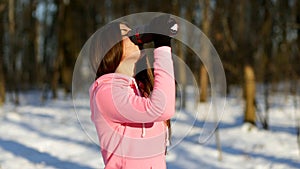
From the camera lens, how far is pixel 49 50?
28906 millimetres

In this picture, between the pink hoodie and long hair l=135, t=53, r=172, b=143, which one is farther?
long hair l=135, t=53, r=172, b=143

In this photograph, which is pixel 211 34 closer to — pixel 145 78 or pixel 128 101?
pixel 145 78

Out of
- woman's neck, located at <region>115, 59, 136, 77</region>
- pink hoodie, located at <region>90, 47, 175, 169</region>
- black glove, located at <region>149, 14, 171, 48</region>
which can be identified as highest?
black glove, located at <region>149, 14, 171, 48</region>

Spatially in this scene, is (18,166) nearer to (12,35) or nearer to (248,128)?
(248,128)

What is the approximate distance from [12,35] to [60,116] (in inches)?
172

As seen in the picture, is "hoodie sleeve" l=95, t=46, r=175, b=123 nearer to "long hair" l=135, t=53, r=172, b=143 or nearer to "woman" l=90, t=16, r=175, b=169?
"woman" l=90, t=16, r=175, b=169

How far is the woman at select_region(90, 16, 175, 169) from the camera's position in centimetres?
160

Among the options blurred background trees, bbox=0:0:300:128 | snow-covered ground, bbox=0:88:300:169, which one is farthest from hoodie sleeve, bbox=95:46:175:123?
blurred background trees, bbox=0:0:300:128

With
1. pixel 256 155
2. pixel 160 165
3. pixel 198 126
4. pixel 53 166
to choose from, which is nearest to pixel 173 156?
pixel 256 155

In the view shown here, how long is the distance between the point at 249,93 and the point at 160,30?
7999mm

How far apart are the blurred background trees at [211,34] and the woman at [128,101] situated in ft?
21.1

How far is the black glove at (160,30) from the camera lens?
156 centimetres

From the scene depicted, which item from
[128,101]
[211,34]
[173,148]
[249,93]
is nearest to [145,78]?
[128,101]

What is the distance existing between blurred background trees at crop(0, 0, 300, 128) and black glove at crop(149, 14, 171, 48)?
6556 millimetres
